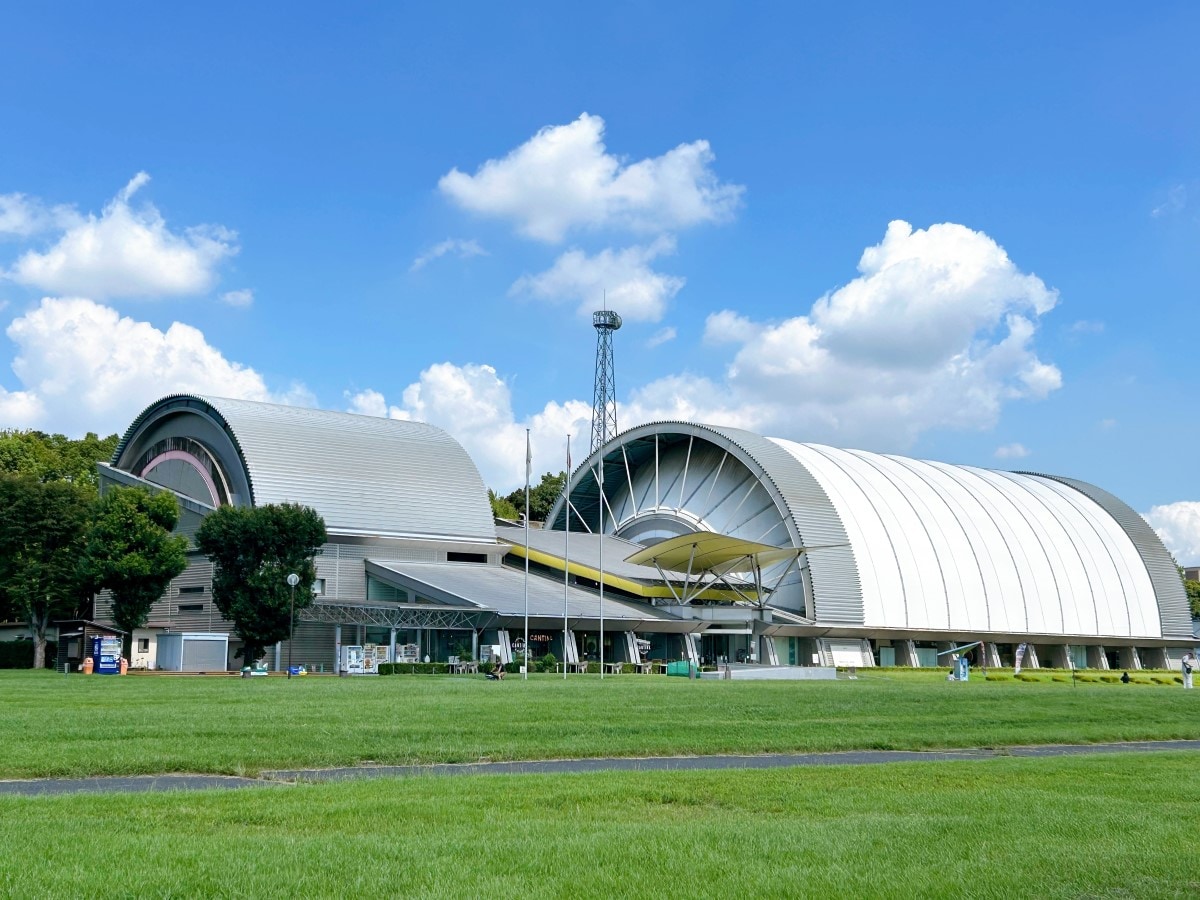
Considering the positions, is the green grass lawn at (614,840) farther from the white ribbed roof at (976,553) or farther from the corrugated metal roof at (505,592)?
the white ribbed roof at (976,553)

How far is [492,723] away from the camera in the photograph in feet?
75.6

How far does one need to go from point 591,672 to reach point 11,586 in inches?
1343

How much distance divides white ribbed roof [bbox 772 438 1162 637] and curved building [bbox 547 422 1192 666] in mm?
118

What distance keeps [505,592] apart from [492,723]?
44.3m

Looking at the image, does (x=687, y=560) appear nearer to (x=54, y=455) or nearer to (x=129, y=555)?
(x=129, y=555)

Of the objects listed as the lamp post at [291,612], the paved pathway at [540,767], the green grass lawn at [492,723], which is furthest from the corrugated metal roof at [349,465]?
the paved pathway at [540,767]

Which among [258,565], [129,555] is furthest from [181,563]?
[258,565]

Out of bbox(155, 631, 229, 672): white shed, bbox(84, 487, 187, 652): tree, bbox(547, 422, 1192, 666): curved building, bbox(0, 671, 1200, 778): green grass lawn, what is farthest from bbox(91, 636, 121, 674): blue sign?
bbox(547, 422, 1192, 666): curved building

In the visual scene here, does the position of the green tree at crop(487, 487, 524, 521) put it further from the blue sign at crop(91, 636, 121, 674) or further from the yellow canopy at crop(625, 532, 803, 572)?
the blue sign at crop(91, 636, 121, 674)

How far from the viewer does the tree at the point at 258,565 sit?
196 ft

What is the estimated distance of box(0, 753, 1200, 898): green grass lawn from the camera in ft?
28.0

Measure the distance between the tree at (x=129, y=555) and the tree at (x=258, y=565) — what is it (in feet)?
7.10

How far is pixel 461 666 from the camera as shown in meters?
59.1

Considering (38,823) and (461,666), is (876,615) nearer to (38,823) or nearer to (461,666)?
(461,666)
